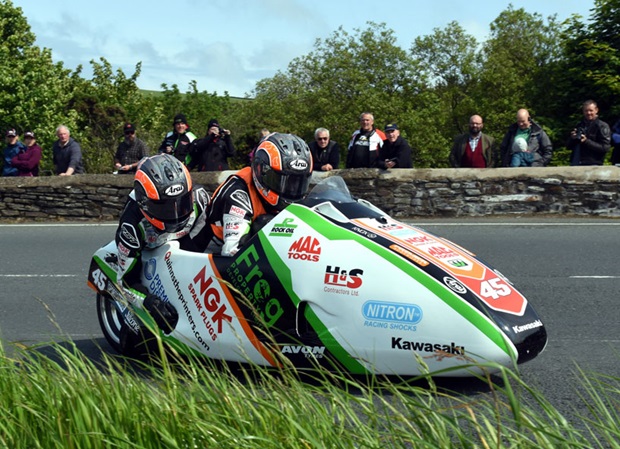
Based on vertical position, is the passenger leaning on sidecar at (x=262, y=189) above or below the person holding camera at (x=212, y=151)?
above

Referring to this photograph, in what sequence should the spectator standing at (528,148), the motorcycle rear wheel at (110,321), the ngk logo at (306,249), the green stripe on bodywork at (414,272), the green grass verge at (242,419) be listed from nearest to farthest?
1. the green grass verge at (242,419)
2. the green stripe on bodywork at (414,272)
3. the ngk logo at (306,249)
4. the motorcycle rear wheel at (110,321)
5. the spectator standing at (528,148)

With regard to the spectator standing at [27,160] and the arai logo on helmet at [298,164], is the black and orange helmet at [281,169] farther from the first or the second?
the spectator standing at [27,160]

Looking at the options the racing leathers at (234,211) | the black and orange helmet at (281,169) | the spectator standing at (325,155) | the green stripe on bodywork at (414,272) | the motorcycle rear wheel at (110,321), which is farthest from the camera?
the spectator standing at (325,155)

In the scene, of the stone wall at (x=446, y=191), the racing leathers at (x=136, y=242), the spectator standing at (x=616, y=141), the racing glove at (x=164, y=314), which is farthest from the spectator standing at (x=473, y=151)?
the racing glove at (x=164, y=314)

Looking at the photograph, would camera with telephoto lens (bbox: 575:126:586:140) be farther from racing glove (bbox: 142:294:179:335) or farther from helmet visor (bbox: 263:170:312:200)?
racing glove (bbox: 142:294:179:335)

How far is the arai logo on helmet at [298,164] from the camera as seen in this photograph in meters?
6.36

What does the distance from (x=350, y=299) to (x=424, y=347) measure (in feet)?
1.62

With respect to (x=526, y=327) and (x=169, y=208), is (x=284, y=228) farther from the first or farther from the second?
(x=526, y=327)

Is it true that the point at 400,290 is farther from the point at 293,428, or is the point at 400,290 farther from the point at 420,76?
the point at 420,76

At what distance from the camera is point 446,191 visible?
14.0 metres

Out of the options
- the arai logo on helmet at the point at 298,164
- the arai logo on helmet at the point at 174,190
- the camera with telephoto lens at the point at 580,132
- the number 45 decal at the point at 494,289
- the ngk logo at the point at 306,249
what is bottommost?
the number 45 decal at the point at 494,289

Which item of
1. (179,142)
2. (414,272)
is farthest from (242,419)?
(179,142)

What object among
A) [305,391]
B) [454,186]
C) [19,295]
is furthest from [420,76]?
[305,391]

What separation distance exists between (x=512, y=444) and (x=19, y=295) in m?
7.12
